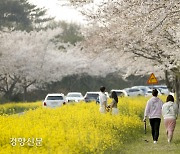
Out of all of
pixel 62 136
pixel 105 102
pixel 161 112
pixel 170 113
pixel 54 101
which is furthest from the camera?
pixel 54 101

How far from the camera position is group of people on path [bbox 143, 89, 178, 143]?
16516 millimetres

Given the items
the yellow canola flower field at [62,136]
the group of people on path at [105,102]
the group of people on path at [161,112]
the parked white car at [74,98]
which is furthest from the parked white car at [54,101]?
the group of people on path at [161,112]

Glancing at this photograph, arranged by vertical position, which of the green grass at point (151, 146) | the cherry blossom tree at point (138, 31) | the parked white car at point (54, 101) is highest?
the cherry blossom tree at point (138, 31)

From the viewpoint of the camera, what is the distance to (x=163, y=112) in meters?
16.6

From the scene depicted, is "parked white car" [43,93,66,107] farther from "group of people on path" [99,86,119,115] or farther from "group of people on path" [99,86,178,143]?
"group of people on path" [99,86,178,143]

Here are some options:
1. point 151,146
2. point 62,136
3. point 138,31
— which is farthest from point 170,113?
point 62,136

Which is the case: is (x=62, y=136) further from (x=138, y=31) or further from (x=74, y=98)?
(x=74, y=98)

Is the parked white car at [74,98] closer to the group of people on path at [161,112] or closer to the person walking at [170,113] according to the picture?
the group of people on path at [161,112]

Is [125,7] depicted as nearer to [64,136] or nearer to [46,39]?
[64,136]

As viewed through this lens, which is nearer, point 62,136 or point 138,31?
point 62,136

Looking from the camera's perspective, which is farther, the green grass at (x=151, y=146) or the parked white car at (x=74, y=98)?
the parked white car at (x=74, y=98)

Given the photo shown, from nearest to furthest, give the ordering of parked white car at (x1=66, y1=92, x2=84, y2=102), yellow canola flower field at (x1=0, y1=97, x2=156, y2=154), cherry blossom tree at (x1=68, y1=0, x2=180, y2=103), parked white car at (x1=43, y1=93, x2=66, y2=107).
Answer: yellow canola flower field at (x1=0, y1=97, x2=156, y2=154) < cherry blossom tree at (x1=68, y1=0, x2=180, y2=103) < parked white car at (x1=43, y1=93, x2=66, y2=107) < parked white car at (x1=66, y1=92, x2=84, y2=102)

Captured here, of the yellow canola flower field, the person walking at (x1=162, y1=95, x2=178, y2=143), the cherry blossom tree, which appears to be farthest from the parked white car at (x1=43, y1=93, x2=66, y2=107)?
the person walking at (x1=162, y1=95, x2=178, y2=143)

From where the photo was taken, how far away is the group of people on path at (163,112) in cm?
1652
